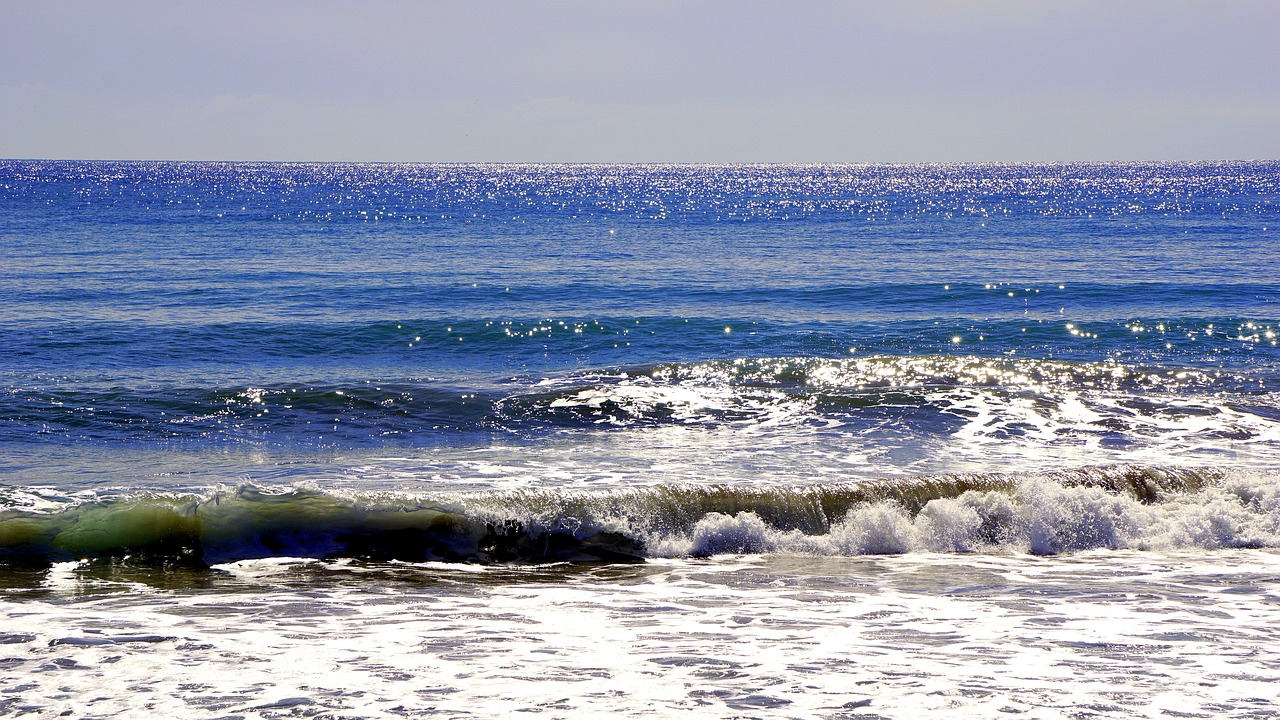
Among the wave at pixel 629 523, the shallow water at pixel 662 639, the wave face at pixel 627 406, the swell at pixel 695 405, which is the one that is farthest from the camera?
the swell at pixel 695 405

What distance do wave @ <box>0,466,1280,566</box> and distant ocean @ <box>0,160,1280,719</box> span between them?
0.04 m

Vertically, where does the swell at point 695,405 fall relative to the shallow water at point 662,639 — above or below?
above

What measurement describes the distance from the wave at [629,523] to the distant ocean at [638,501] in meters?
0.04

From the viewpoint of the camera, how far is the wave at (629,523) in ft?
34.6

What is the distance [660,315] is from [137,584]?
56.9 ft

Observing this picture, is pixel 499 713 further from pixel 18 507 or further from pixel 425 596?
pixel 18 507

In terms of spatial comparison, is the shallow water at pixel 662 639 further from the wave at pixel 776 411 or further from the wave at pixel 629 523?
the wave at pixel 776 411

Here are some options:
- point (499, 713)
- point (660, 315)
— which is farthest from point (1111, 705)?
point (660, 315)

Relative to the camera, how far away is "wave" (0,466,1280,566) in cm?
1055

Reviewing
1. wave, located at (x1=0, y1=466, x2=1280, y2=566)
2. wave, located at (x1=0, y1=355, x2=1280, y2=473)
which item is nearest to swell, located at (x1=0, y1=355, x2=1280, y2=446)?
wave, located at (x1=0, y1=355, x2=1280, y2=473)

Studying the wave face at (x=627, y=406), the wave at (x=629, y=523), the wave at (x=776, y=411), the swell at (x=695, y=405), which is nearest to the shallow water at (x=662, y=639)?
the wave at (x=629, y=523)

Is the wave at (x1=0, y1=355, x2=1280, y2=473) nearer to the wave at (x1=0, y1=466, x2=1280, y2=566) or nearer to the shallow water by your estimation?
the wave at (x1=0, y1=466, x2=1280, y2=566)

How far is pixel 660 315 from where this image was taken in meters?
25.7

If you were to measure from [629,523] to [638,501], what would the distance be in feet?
1.16
